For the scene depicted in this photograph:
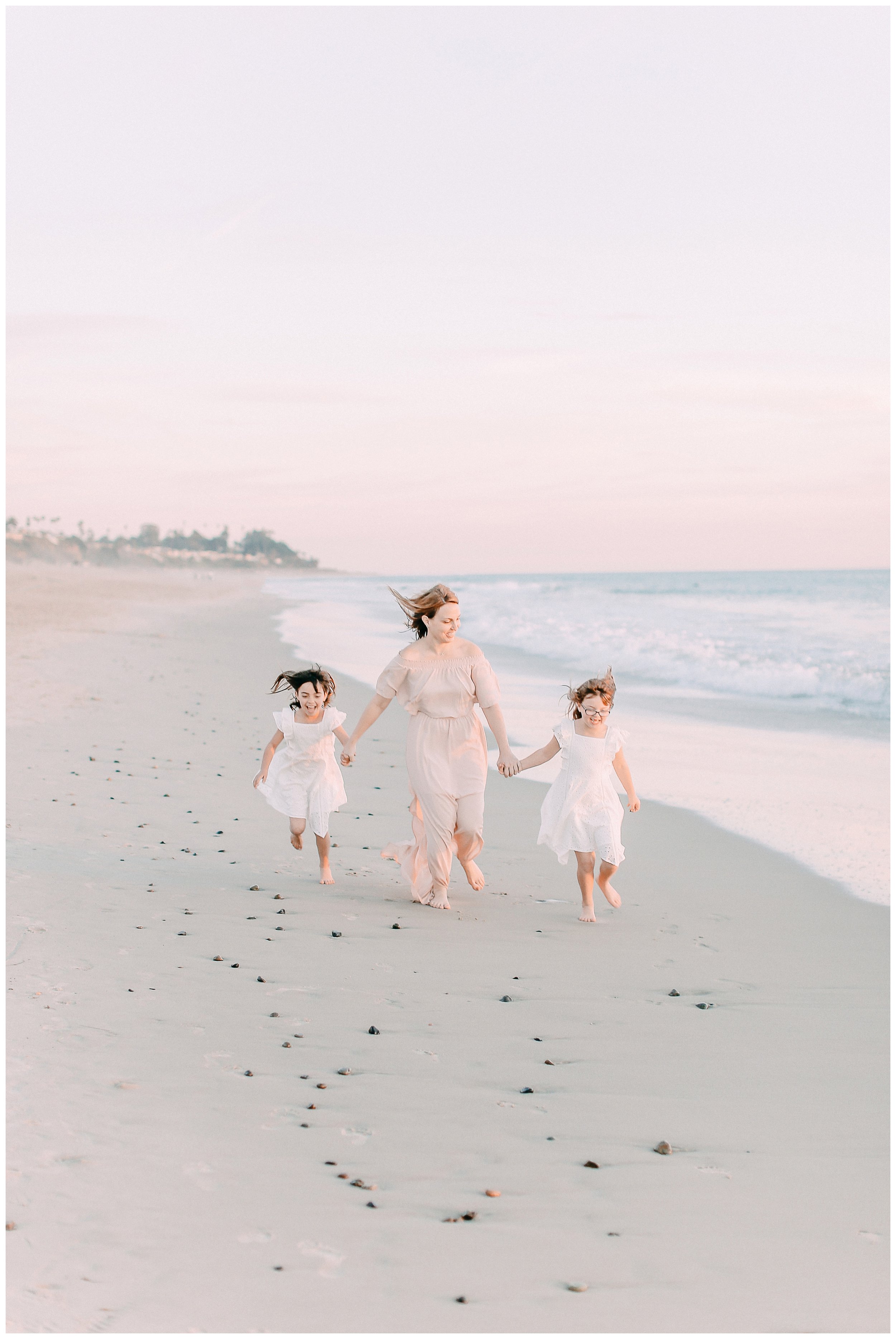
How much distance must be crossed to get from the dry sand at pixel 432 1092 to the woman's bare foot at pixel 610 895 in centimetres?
9

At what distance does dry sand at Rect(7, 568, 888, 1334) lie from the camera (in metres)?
3.01

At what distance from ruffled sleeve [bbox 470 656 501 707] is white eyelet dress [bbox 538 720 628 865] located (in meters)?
0.46

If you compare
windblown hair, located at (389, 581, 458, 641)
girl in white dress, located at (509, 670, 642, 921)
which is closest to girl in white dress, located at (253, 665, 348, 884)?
windblown hair, located at (389, 581, 458, 641)

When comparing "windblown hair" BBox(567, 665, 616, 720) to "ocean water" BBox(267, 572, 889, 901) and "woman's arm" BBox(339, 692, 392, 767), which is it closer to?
"woman's arm" BBox(339, 692, 392, 767)

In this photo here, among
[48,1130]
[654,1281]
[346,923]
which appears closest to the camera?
[654,1281]

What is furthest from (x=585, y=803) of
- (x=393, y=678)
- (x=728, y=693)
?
(x=728, y=693)

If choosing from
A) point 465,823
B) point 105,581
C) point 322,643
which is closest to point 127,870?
point 465,823

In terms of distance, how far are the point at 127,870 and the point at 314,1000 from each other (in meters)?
2.49

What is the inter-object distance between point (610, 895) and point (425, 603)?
2.17 meters

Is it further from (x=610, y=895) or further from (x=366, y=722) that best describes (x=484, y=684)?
(x=610, y=895)

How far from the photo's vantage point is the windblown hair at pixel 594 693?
6629 mm

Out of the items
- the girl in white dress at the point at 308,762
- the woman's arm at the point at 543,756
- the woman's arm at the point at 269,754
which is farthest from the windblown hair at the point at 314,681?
the woman's arm at the point at 543,756

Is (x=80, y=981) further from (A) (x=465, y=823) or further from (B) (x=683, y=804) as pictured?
(B) (x=683, y=804)

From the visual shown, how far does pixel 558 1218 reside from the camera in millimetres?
3338
